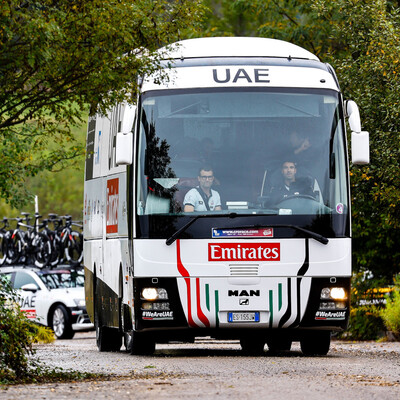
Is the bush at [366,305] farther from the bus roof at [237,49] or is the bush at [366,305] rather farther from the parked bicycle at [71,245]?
the bus roof at [237,49]

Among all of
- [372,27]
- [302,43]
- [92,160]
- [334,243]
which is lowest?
[334,243]

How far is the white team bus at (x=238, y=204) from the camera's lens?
15039 millimetres

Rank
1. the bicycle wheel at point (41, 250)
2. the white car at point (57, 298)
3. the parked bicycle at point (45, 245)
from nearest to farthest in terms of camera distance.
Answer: the white car at point (57, 298) < the parked bicycle at point (45, 245) < the bicycle wheel at point (41, 250)

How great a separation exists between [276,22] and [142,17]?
1951 centimetres

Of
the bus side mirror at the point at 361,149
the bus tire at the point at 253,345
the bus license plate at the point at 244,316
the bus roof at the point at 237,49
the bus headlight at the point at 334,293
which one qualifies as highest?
the bus roof at the point at 237,49

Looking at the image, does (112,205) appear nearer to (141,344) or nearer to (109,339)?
(141,344)

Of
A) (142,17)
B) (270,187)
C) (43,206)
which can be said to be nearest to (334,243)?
(270,187)

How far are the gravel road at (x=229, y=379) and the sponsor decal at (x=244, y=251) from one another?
1.18m

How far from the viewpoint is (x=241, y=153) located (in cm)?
1528

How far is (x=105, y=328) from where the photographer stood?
19391 millimetres

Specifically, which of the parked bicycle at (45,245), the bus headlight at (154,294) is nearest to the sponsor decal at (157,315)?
the bus headlight at (154,294)

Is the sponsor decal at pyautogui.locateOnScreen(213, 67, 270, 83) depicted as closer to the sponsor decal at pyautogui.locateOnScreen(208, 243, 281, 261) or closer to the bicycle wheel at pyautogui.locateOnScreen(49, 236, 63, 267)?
the sponsor decal at pyautogui.locateOnScreen(208, 243, 281, 261)

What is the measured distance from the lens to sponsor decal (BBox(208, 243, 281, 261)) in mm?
15062

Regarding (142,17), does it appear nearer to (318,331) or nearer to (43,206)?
(318,331)
